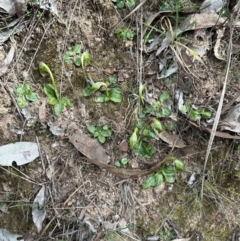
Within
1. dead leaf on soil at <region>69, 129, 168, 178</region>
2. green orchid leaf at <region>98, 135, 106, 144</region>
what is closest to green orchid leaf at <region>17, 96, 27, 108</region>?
dead leaf on soil at <region>69, 129, 168, 178</region>

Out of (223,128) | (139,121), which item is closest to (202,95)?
(223,128)

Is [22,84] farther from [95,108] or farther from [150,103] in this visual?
[150,103]

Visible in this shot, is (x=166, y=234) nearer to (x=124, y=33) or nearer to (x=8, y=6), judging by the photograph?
(x=124, y=33)

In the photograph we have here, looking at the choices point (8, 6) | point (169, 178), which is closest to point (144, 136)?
point (169, 178)

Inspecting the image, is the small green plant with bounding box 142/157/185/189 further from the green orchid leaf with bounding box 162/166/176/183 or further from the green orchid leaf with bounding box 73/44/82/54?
the green orchid leaf with bounding box 73/44/82/54

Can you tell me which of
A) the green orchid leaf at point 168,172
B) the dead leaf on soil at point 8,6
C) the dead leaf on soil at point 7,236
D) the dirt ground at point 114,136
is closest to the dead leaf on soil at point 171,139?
the dirt ground at point 114,136
